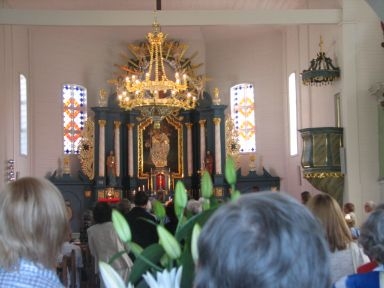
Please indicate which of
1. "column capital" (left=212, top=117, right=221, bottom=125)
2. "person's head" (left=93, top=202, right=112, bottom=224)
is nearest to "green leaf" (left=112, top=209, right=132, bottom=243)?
"person's head" (left=93, top=202, right=112, bottom=224)

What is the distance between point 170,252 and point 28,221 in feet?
2.22

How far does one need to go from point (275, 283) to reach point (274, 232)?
0.10 meters

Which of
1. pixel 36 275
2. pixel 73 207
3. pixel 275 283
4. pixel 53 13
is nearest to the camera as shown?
pixel 275 283

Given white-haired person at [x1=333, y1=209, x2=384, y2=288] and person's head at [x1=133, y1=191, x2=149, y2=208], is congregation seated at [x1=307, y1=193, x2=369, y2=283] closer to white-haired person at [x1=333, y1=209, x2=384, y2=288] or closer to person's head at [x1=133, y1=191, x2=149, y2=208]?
white-haired person at [x1=333, y1=209, x2=384, y2=288]

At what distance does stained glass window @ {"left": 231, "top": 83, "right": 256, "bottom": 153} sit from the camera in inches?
841

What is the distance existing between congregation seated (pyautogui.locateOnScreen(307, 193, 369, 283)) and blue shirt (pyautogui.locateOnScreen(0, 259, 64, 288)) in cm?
192

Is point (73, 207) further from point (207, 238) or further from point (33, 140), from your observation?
point (207, 238)

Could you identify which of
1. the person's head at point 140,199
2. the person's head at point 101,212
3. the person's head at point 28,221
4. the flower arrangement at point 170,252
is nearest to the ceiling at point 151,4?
the person's head at point 101,212

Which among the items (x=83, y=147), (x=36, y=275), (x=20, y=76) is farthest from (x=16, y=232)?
(x=83, y=147)

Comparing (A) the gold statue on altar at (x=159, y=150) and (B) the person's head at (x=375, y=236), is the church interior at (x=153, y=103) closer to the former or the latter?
(A) the gold statue on altar at (x=159, y=150)

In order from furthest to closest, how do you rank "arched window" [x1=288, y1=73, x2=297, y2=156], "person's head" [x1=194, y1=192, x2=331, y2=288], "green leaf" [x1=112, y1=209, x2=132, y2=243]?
"arched window" [x1=288, y1=73, x2=297, y2=156] → "green leaf" [x1=112, y1=209, x2=132, y2=243] → "person's head" [x1=194, y1=192, x2=331, y2=288]

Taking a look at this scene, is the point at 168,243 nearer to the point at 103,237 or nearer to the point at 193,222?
the point at 193,222

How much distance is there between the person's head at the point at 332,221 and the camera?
4031 millimetres

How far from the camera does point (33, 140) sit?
1964 cm
